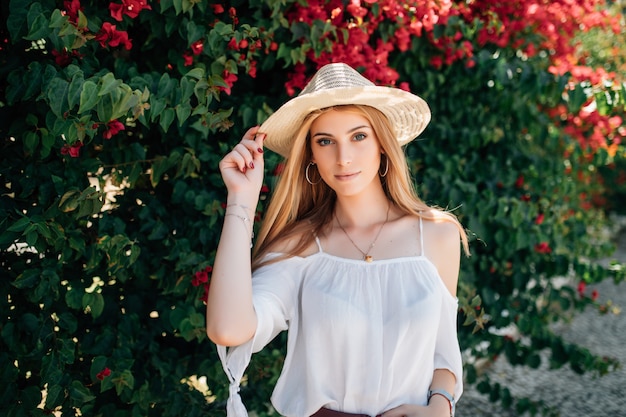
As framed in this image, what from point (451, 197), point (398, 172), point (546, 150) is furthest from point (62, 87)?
point (546, 150)

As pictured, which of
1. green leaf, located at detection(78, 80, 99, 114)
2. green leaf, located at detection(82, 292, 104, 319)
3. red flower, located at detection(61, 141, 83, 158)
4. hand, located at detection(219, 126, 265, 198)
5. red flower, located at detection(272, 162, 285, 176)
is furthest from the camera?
red flower, located at detection(272, 162, 285, 176)

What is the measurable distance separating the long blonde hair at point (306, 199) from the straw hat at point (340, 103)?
5cm

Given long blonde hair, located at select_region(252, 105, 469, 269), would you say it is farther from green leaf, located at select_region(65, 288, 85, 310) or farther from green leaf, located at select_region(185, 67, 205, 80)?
green leaf, located at select_region(65, 288, 85, 310)

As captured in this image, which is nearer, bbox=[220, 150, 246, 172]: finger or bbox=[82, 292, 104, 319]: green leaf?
bbox=[220, 150, 246, 172]: finger

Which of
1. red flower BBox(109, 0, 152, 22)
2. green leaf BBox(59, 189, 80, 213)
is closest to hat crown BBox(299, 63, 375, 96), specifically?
red flower BBox(109, 0, 152, 22)

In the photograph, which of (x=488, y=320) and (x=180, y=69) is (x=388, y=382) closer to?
(x=180, y=69)

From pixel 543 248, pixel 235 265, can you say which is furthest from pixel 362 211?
pixel 543 248

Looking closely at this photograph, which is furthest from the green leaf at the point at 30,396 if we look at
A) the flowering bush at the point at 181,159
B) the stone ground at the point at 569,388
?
the stone ground at the point at 569,388

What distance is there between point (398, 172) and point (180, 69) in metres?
0.92

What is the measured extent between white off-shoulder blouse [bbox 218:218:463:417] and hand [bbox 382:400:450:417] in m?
0.04

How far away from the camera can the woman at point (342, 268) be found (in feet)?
7.09

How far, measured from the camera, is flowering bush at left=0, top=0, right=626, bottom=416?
238cm

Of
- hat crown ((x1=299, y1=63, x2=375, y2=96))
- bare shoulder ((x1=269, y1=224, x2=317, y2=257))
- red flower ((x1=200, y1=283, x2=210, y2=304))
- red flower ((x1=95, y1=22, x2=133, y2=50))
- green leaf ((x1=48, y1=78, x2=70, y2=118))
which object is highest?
red flower ((x1=95, y1=22, x2=133, y2=50))

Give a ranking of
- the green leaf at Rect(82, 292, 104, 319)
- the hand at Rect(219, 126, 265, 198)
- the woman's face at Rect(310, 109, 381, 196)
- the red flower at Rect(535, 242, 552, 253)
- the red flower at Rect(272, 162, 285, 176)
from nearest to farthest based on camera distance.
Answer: the hand at Rect(219, 126, 265, 198)
the woman's face at Rect(310, 109, 381, 196)
the green leaf at Rect(82, 292, 104, 319)
the red flower at Rect(272, 162, 285, 176)
the red flower at Rect(535, 242, 552, 253)
